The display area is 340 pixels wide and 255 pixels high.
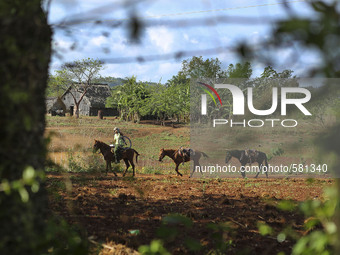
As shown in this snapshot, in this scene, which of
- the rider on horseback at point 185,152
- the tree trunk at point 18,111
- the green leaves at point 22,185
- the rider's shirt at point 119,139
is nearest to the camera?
the green leaves at point 22,185

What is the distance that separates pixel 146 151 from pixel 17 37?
24453mm

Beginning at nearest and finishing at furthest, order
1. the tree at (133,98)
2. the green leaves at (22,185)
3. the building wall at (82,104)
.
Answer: the green leaves at (22,185)
the tree at (133,98)
the building wall at (82,104)

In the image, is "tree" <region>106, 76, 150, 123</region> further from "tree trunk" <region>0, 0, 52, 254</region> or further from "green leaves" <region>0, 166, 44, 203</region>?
"green leaves" <region>0, 166, 44, 203</region>

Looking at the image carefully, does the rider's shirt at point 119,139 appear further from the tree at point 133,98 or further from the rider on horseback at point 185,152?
the tree at point 133,98

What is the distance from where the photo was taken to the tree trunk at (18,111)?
64.0 inches

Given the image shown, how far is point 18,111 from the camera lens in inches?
64.8

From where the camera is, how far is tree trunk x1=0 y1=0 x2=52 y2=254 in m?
1.62

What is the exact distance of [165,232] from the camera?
6.19ft

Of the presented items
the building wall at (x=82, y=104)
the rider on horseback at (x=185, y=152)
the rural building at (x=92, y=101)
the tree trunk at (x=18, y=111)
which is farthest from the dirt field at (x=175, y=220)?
the building wall at (x=82, y=104)

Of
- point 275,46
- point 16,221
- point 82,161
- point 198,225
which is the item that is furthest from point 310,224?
point 82,161

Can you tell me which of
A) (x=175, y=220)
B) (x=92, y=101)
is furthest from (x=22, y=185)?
(x=92, y=101)

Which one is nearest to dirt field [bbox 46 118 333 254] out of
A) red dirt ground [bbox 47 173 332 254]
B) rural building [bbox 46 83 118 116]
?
red dirt ground [bbox 47 173 332 254]

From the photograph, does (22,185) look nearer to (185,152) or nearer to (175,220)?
(175,220)

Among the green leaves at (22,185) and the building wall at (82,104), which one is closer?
the green leaves at (22,185)
